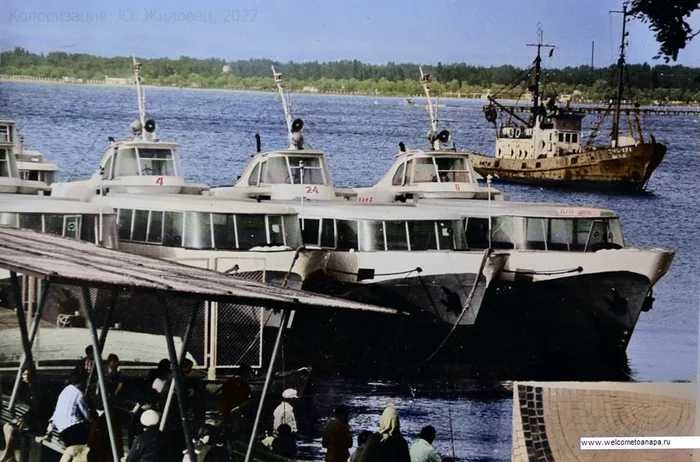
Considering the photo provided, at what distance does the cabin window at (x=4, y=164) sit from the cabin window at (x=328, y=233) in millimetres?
2123

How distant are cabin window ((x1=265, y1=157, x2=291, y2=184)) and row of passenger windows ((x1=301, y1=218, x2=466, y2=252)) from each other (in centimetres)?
50

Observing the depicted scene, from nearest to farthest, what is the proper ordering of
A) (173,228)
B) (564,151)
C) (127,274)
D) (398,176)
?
(127,274) < (173,228) < (564,151) < (398,176)

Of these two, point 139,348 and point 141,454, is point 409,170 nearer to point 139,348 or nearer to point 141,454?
point 139,348

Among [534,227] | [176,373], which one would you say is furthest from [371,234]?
[176,373]

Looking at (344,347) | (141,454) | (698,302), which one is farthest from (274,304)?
(698,302)

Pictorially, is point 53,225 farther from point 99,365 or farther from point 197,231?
point 99,365

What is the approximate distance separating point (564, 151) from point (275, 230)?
244 centimetres

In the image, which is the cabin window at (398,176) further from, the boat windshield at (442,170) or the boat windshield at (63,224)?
the boat windshield at (63,224)

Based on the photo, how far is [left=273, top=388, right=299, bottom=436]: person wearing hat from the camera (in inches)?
323

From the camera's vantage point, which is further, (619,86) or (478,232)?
(478,232)

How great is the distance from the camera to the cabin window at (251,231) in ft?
29.4

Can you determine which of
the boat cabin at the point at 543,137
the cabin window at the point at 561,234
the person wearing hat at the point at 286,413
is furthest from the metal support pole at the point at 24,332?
the cabin window at the point at 561,234

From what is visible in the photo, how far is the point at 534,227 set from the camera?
10.1 metres

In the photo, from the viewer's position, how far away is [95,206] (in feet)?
27.8
